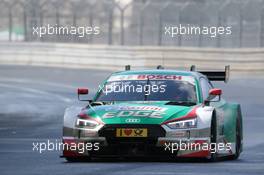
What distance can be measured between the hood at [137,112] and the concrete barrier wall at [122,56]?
1071 inches

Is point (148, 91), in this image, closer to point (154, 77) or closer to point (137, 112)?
point (154, 77)

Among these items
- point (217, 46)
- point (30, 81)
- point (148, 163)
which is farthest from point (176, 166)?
point (217, 46)

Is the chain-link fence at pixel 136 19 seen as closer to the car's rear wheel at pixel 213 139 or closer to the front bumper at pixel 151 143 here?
the car's rear wheel at pixel 213 139

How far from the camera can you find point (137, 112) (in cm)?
1459

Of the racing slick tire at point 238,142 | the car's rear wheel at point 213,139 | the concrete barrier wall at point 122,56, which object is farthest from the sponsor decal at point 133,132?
the concrete barrier wall at point 122,56

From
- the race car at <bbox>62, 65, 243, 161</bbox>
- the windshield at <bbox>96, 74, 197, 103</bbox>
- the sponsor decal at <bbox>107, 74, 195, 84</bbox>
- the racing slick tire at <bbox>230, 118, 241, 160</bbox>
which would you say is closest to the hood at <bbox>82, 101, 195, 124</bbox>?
the race car at <bbox>62, 65, 243, 161</bbox>

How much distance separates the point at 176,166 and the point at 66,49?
114 ft

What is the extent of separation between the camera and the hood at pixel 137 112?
1444cm

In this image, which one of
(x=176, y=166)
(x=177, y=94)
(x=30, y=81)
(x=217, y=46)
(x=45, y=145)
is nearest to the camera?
(x=176, y=166)

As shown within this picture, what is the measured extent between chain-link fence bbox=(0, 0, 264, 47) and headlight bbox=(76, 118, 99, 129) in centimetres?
2947

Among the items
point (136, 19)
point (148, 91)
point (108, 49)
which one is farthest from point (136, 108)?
point (136, 19)

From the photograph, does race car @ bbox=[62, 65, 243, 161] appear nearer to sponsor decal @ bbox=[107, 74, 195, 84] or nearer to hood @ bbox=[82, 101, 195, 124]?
hood @ bbox=[82, 101, 195, 124]

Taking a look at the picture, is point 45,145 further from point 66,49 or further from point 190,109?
point 66,49

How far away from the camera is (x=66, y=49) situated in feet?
160
